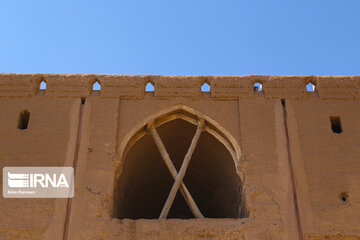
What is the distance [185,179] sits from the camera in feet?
40.8

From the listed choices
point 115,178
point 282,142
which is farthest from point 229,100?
point 115,178

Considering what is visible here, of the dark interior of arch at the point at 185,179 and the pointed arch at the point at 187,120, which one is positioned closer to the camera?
the pointed arch at the point at 187,120

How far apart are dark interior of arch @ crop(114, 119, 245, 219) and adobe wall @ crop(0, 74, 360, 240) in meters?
0.63

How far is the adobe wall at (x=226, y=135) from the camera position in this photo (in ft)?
28.3

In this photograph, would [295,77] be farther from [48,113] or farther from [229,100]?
[48,113]

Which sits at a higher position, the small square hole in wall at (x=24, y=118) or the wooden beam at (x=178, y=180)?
the small square hole in wall at (x=24, y=118)

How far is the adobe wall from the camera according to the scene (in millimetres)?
8633

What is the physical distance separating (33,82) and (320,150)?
5164mm

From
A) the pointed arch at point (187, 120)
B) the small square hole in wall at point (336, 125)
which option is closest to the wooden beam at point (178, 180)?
the pointed arch at point (187, 120)

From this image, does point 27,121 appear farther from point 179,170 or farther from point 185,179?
point 185,179

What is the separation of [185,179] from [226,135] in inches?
112

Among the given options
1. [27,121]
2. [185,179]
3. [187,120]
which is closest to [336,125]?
[187,120]

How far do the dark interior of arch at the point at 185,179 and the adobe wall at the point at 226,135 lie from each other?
0.63 metres

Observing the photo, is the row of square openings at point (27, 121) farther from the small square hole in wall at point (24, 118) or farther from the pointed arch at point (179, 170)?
the pointed arch at point (179, 170)
